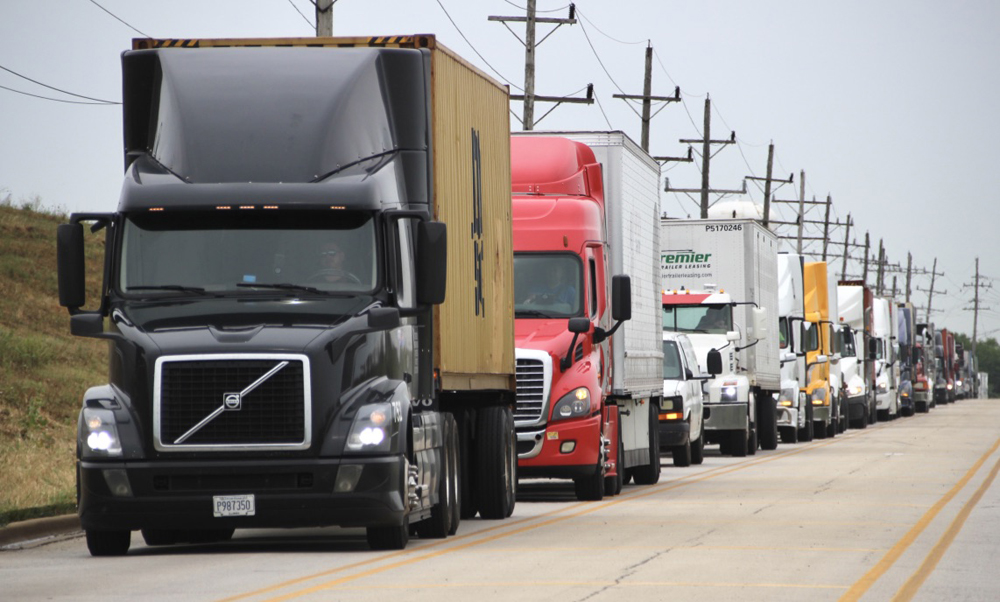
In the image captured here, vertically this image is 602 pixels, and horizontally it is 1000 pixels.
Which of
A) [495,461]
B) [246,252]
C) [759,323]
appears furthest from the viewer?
[759,323]

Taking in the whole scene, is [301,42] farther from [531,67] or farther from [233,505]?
[531,67]

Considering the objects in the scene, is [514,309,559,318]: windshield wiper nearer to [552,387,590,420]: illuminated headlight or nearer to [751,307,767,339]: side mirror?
[552,387,590,420]: illuminated headlight

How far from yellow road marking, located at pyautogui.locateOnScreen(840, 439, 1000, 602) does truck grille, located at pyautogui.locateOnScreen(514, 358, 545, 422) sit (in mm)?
4407

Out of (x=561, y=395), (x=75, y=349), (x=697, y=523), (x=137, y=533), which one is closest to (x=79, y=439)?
(x=137, y=533)

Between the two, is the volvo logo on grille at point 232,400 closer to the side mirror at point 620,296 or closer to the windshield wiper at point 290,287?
the windshield wiper at point 290,287

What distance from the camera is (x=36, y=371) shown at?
36.2m

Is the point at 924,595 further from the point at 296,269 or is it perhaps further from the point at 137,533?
the point at 137,533

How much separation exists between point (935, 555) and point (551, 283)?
7.96m

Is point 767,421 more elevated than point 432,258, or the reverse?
point 432,258

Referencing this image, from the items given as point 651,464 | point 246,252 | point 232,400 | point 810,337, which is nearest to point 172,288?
point 246,252

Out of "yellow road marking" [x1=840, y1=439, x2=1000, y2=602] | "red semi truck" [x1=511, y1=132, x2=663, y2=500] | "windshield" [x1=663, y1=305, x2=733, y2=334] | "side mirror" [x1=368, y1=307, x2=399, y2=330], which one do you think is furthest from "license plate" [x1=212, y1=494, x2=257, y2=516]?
"windshield" [x1=663, y1=305, x2=733, y2=334]

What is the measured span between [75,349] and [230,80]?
26.1 metres

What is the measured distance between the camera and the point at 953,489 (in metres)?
23.0

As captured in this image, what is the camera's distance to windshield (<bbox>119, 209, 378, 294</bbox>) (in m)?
14.4
